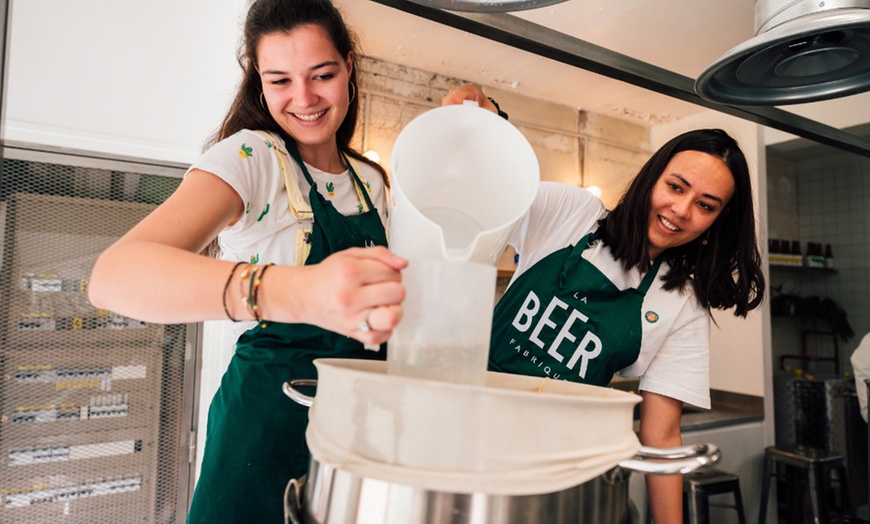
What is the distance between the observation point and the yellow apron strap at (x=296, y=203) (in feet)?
3.20

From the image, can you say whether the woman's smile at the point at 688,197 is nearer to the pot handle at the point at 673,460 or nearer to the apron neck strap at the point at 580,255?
the apron neck strap at the point at 580,255

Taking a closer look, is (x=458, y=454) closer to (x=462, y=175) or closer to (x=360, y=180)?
(x=462, y=175)

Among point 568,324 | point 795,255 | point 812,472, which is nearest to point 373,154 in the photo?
point 568,324

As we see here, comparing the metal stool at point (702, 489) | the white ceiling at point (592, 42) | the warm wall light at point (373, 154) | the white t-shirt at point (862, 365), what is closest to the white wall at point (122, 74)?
the white ceiling at point (592, 42)

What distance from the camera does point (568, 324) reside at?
4.57 feet

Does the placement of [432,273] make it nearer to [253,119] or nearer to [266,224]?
[266,224]

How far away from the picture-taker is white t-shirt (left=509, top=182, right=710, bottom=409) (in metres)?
1.45

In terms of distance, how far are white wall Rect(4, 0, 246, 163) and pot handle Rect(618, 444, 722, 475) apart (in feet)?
7.31

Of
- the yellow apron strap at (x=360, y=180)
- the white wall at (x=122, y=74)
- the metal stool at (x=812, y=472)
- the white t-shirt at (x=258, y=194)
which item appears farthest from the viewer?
the metal stool at (x=812, y=472)

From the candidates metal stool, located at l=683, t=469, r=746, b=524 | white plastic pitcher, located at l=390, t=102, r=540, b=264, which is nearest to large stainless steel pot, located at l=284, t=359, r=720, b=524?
white plastic pitcher, located at l=390, t=102, r=540, b=264

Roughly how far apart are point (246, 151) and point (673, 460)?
0.75 meters

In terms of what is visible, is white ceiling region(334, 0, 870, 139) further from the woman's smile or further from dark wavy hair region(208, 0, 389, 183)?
dark wavy hair region(208, 0, 389, 183)

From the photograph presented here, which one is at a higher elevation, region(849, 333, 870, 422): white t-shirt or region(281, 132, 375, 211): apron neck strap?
region(281, 132, 375, 211): apron neck strap

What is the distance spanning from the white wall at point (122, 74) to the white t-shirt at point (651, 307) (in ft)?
5.09
